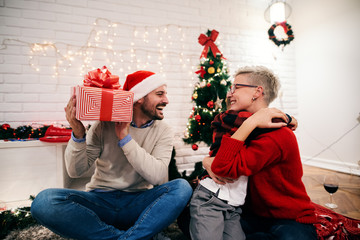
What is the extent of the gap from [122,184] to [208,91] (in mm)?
1634

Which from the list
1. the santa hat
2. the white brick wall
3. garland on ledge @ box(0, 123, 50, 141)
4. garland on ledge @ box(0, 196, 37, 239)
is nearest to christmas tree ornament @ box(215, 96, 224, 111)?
the white brick wall

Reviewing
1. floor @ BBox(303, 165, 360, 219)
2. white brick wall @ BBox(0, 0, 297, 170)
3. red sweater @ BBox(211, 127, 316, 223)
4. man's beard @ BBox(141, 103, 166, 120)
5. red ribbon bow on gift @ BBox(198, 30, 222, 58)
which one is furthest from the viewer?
red ribbon bow on gift @ BBox(198, 30, 222, 58)

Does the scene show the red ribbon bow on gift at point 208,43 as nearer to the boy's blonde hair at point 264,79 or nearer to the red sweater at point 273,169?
the boy's blonde hair at point 264,79

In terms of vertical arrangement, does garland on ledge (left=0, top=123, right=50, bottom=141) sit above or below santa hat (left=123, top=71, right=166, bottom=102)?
below

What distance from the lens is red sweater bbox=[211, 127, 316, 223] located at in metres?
0.94

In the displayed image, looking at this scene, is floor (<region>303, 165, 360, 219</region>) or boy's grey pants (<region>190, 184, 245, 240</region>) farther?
floor (<region>303, 165, 360, 219</region>)

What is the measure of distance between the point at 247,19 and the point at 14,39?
10.5ft

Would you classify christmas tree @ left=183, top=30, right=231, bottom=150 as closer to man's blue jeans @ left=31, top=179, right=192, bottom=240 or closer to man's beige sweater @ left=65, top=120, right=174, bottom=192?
man's beige sweater @ left=65, top=120, right=174, bottom=192

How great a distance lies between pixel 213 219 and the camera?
0.98 m

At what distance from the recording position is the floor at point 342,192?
1820 millimetres

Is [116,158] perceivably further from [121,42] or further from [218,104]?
[121,42]

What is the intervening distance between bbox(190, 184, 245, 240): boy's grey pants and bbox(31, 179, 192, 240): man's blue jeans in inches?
4.4

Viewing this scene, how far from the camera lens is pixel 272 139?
95cm

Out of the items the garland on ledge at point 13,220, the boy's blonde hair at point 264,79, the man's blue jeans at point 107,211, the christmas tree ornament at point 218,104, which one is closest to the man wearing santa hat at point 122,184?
the man's blue jeans at point 107,211
